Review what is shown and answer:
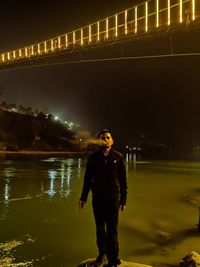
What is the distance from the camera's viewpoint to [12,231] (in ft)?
23.9

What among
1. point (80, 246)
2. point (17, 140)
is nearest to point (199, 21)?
point (80, 246)

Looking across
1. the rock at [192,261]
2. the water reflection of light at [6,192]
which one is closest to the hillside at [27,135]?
the water reflection of light at [6,192]

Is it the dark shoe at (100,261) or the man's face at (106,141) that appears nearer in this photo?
the man's face at (106,141)

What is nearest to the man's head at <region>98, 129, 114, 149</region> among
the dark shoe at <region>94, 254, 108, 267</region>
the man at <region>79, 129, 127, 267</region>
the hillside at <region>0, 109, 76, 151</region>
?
the man at <region>79, 129, 127, 267</region>

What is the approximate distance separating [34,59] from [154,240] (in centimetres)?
4593

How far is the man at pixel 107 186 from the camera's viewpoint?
15.0 ft

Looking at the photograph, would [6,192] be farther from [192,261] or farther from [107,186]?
[192,261]

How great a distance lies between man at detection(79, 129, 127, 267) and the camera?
457 cm

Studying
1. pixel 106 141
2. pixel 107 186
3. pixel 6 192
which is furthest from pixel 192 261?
pixel 6 192

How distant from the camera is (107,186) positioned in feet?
15.0

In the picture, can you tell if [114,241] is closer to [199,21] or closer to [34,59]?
[199,21]

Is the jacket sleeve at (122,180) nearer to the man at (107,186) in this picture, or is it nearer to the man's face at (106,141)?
the man at (107,186)

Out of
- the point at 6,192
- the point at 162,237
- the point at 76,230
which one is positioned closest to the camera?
the point at 162,237

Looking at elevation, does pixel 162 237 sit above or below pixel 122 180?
below
